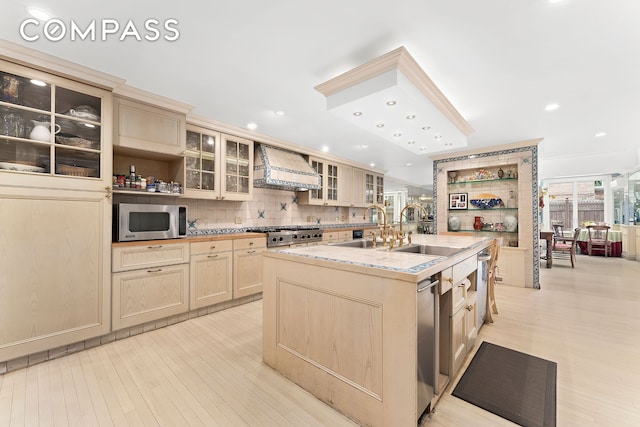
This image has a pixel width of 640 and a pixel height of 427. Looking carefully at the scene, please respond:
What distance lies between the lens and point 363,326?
4.88 ft

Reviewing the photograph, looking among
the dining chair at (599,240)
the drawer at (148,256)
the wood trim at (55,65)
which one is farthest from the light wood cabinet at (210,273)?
the dining chair at (599,240)

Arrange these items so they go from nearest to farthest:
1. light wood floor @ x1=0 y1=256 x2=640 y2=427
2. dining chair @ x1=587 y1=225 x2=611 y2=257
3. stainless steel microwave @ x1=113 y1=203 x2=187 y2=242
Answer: light wood floor @ x1=0 y1=256 x2=640 y2=427 < stainless steel microwave @ x1=113 y1=203 x2=187 y2=242 < dining chair @ x1=587 y1=225 x2=611 y2=257

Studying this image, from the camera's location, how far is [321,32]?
70.5 inches

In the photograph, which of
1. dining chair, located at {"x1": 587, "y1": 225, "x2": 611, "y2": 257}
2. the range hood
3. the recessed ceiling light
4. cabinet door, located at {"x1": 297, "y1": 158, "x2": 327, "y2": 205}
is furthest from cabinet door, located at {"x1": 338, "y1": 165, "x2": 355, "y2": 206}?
dining chair, located at {"x1": 587, "y1": 225, "x2": 611, "y2": 257}

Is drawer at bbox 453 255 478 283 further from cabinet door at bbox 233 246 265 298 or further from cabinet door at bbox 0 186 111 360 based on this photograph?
cabinet door at bbox 0 186 111 360

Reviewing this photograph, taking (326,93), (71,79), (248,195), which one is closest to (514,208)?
(326,93)

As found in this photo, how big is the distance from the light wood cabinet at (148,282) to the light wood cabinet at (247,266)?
61 centimetres

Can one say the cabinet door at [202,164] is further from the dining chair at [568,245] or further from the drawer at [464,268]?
the dining chair at [568,245]

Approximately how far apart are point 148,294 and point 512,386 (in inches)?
128

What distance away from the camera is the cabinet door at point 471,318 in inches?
82.0

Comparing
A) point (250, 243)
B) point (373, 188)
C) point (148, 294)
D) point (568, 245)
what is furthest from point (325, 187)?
point (568, 245)

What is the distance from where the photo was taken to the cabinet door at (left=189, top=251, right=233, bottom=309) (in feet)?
10.1

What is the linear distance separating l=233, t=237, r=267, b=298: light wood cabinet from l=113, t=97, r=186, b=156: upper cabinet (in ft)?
4.51

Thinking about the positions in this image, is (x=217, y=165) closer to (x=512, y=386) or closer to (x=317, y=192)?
(x=317, y=192)
